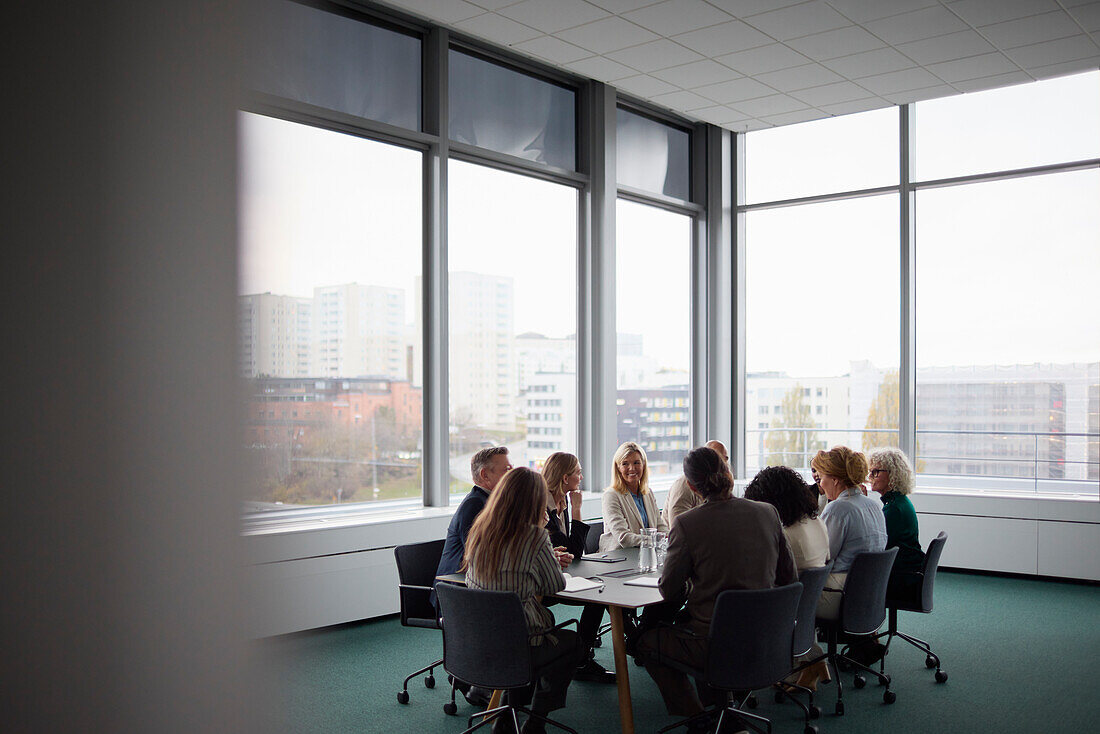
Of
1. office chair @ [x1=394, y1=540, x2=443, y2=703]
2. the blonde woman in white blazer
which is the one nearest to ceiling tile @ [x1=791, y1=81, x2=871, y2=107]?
the blonde woman in white blazer

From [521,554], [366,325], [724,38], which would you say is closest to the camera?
[521,554]

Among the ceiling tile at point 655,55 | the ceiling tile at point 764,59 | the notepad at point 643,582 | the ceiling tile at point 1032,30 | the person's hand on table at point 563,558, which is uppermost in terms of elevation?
the ceiling tile at point 655,55

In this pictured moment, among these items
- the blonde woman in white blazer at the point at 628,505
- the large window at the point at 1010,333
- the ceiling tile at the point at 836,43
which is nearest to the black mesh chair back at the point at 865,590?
the blonde woman in white blazer at the point at 628,505

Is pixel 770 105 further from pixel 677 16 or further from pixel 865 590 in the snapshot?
pixel 865 590

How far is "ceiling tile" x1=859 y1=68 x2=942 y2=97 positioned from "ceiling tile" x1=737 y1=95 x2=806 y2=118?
661 mm

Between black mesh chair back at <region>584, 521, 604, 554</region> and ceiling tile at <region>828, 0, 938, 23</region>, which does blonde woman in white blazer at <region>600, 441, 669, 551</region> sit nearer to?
black mesh chair back at <region>584, 521, 604, 554</region>

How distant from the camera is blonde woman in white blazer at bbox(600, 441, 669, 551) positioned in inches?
197

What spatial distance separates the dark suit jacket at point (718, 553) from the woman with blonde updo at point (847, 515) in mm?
1010

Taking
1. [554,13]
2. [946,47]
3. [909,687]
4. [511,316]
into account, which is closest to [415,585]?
[909,687]

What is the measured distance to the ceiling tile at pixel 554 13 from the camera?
18.5ft

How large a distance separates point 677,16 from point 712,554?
390 cm

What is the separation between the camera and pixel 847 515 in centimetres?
440

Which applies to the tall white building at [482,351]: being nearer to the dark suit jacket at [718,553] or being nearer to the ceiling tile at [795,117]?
the ceiling tile at [795,117]

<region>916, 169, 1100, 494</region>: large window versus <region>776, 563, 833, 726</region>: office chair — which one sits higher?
<region>916, 169, 1100, 494</region>: large window
